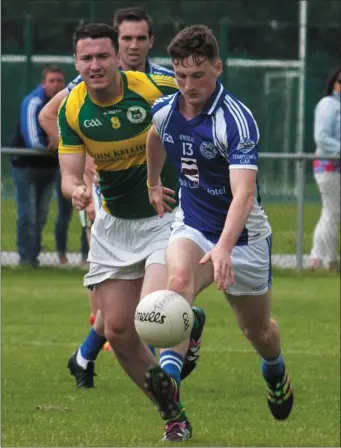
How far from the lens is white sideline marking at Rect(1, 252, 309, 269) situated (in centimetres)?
1686

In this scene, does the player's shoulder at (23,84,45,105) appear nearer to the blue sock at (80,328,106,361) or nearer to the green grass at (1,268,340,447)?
the green grass at (1,268,340,447)

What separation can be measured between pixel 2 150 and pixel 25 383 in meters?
6.56

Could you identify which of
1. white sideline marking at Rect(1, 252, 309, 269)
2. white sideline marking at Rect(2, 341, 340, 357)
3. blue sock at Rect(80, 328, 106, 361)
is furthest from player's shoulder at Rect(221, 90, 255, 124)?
white sideline marking at Rect(1, 252, 309, 269)

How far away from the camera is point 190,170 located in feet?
25.6

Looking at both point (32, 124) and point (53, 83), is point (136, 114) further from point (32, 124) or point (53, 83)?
point (32, 124)

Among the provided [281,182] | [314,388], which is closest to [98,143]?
[314,388]

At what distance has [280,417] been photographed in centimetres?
873

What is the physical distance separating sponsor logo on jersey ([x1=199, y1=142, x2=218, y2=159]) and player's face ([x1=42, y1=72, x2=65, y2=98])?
865cm

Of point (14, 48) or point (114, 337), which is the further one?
point (14, 48)

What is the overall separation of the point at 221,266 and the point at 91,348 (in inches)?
126

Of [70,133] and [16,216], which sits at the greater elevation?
[70,133]

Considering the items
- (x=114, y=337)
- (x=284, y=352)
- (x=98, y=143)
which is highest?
(x=98, y=143)

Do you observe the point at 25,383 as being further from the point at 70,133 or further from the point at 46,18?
the point at 46,18

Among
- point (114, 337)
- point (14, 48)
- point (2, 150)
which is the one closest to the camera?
point (114, 337)
